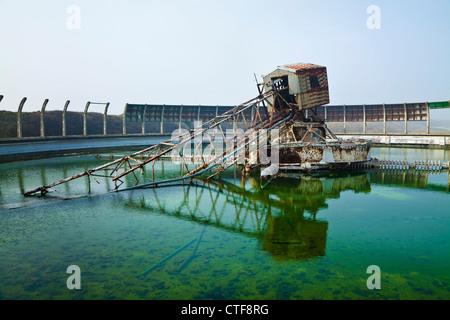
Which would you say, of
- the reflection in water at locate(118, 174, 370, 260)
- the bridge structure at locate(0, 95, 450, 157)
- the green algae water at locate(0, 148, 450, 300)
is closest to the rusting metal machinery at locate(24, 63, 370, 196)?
the reflection in water at locate(118, 174, 370, 260)

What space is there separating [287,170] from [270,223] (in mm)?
11528

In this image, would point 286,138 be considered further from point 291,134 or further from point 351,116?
point 351,116

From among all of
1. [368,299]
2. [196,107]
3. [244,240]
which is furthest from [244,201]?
[196,107]

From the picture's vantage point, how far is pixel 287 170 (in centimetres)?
2148

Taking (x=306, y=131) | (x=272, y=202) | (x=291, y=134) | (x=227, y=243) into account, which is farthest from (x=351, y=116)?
(x=227, y=243)

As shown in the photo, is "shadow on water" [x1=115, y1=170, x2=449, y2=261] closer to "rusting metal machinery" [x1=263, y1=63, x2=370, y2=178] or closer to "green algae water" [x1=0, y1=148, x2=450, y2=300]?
"green algae water" [x1=0, y1=148, x2=450, y2=300]

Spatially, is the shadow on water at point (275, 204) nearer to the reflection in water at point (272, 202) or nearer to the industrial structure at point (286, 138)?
the reflection in water at point (272, 202)

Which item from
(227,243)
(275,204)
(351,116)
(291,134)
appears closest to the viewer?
(227,243)

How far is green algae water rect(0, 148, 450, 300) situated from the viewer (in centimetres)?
636

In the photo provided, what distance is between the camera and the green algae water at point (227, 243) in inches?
251

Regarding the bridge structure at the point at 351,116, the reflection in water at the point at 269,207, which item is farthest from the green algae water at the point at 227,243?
the bridge structure at the point at 351,116

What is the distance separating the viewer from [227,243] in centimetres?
879

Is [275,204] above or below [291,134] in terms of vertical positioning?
below

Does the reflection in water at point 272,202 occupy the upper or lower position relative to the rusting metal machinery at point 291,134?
lower
